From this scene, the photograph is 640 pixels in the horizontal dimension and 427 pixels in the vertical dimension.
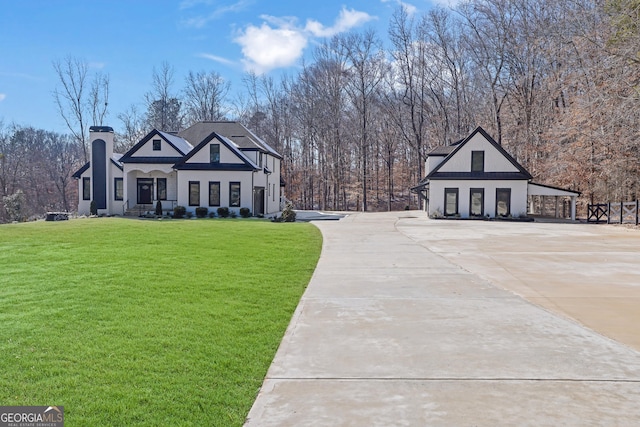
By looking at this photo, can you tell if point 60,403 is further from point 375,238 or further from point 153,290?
point 375,238

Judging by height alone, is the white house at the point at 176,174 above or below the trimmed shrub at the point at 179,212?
above

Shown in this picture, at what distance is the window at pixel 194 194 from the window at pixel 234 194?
2.25 m

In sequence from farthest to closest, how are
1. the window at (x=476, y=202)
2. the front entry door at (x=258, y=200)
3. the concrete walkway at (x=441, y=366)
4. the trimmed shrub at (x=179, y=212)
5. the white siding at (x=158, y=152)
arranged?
the white siding at (x=158, y=152) → the front entry door at (x=258, y=200) → the window at (x=476, y=202) → the trimmed shrub at (x=179, y=212) → the concrete walkway at (x=441, y=366)

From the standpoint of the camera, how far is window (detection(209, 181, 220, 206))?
32625 mm

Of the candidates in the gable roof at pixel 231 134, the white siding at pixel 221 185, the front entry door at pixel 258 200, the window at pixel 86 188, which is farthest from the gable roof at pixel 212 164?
the window at pixel 86 188

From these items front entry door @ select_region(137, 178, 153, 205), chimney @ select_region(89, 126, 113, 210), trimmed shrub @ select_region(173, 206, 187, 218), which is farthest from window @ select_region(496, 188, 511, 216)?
chimney @ select_region(89, 126, 113, 210)

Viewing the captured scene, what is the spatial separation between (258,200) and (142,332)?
29781mm

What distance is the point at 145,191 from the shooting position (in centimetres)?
3519

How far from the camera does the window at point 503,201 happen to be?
32.6 m

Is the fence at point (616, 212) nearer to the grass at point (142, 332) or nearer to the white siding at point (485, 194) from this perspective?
the white siding at point (485, 194)

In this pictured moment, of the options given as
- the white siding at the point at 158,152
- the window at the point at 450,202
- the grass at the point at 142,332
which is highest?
the white siding at the point at 158,152

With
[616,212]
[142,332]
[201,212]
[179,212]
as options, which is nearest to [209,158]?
[201,212]

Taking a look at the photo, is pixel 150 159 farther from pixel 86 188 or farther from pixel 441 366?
pixel 441 366

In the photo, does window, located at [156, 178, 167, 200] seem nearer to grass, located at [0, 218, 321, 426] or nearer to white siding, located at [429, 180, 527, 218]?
white siding, located at [429, 180, 527, 218]
